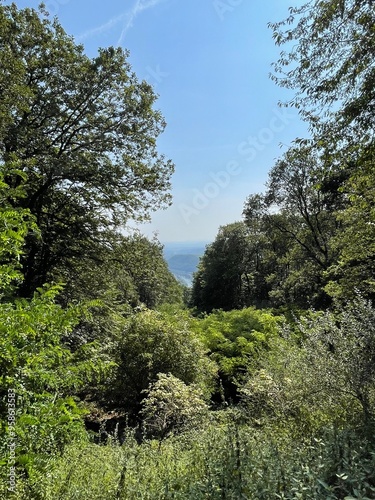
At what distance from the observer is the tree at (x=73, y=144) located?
9.22m

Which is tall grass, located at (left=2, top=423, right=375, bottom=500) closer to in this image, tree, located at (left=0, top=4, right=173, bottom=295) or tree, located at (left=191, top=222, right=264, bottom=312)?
tree, located at (left=0, top=4, right=173, bottom=295)

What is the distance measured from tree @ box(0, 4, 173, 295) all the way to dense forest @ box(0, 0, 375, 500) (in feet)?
0.19

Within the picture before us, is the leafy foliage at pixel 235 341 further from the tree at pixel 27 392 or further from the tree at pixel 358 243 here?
the tree at pixel 27 392

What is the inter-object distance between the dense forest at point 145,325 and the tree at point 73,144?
0.06m

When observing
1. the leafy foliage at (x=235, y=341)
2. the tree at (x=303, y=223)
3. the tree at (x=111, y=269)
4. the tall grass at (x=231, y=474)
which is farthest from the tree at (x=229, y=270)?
the tall grass at (x=231, y=474)

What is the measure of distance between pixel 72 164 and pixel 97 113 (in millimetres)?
2405

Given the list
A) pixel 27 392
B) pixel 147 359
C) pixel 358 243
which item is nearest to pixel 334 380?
pixel 27 392

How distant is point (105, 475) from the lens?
3295mm

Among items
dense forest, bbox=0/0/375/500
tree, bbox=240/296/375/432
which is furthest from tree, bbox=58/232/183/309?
tree, bbox=240/296/375/432

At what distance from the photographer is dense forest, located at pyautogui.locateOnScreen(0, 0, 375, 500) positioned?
8.88 ft

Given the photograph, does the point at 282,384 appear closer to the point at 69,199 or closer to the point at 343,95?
the point at 343,95

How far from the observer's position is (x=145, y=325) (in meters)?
9.70

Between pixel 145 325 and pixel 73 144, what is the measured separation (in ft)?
20.6

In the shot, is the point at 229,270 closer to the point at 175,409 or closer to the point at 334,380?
the point at 175,409
